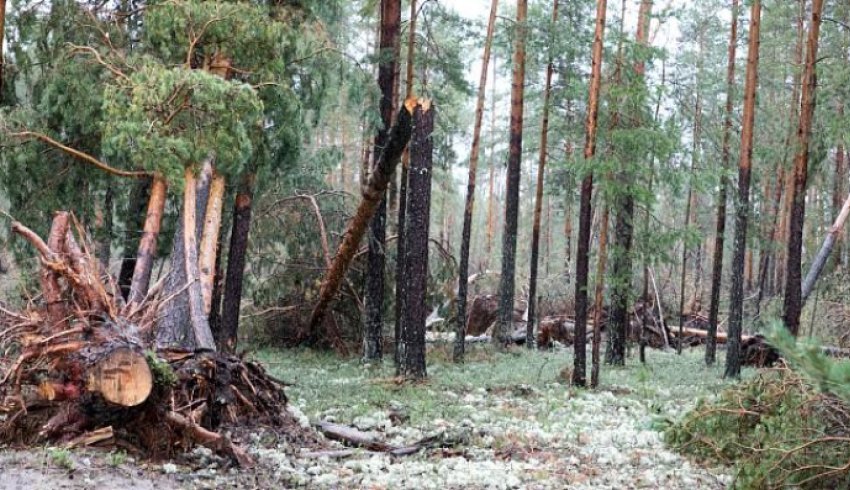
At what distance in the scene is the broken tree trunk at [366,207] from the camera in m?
11.8

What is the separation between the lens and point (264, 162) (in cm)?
1310

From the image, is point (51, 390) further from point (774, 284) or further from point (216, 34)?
point (774, 284)

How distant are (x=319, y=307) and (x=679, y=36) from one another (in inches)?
808

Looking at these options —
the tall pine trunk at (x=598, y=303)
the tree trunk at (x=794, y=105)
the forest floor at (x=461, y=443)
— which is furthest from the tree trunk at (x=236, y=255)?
the tree trunk at (x=794, y=105)

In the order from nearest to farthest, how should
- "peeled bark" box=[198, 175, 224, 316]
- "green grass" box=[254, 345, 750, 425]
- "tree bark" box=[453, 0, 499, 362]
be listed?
"green grass" box=[254, 345, 750, 425], "peeled bark" box=[198, 175, 224, 316], "tree bark" box=[453, 0, 499, 362]

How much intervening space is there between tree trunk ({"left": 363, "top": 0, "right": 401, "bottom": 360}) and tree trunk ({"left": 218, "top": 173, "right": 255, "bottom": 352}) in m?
2.50

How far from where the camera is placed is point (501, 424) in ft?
30.3

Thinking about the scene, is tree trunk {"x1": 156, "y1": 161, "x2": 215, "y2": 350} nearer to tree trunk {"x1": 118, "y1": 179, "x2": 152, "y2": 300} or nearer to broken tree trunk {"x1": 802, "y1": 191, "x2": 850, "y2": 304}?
tree trunk {"x1": 118, "y1": 179, "x2": 152, "y2": 300}

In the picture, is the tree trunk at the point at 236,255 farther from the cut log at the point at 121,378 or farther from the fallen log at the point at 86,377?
the cut log at the point at 121,378

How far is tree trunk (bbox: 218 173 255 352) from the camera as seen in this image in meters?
13.7

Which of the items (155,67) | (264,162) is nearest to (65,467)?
(155,67)

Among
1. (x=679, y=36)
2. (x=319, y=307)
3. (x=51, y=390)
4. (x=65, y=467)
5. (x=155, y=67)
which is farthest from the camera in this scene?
(x=679, y=36)

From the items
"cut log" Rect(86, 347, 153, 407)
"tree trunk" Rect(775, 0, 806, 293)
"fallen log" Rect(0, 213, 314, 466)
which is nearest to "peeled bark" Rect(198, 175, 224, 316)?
"fallen log" Rect(0, 213, 314, 466)

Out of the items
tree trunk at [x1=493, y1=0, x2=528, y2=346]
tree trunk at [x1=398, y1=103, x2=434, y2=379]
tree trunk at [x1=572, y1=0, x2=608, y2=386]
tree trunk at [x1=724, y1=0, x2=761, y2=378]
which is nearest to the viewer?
tree trunk at [x1=398, y1=103, x2=434, y2=379]
